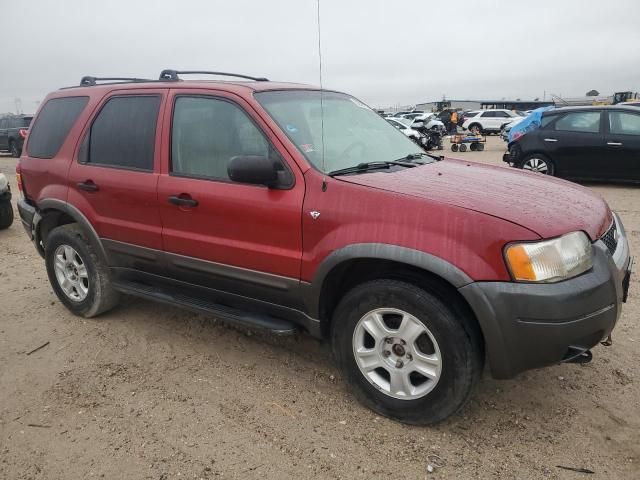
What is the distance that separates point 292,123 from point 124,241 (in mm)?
1572

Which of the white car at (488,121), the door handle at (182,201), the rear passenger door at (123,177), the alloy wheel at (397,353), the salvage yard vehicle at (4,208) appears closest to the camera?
the alloy wheel at (397,353)

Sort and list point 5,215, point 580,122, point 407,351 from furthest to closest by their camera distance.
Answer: point 580,122 < point 5,215 < point 407,351

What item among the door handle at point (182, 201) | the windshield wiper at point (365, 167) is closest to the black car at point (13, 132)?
the door handle at point (182, 201)

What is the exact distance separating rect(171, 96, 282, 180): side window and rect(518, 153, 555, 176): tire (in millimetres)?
8307

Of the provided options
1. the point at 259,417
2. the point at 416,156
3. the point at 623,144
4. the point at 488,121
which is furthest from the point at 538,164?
the point at 488,121

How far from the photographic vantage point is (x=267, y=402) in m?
3.05

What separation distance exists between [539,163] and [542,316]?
8697mm

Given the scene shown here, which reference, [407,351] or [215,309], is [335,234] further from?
[215,309]

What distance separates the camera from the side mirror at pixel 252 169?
9.17 feet

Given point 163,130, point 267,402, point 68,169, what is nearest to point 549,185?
point 267,402

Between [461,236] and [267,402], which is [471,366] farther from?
[267,402]

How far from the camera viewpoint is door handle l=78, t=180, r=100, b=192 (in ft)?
12.5

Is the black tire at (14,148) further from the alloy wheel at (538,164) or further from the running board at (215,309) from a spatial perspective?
the running board at (215,309)

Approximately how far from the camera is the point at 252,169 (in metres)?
2.79
